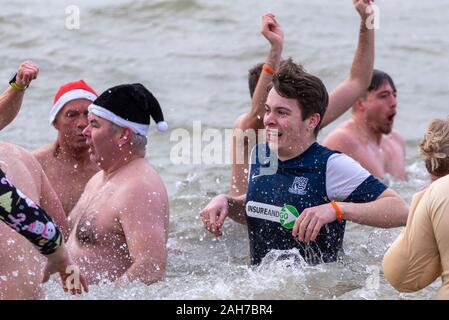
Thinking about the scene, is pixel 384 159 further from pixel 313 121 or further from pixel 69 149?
pixel 313 121

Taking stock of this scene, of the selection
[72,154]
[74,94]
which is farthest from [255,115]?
[72,154]

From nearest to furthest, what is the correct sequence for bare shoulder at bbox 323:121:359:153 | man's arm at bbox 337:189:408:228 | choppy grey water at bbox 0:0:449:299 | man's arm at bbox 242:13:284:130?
man's arm at bbox 337:189:408:228 < man's arm at bbox 242:13:284:130 < bare shoulder at bbox 323:121:359:153 < choppy grey water at bbox 0:0:449:299

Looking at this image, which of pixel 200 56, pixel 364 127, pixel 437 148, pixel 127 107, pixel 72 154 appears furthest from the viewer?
pixel 200 56

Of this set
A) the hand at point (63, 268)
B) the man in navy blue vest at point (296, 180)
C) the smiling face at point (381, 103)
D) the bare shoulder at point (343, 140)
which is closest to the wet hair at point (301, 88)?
the man in navy blue vest at point (296, 180)

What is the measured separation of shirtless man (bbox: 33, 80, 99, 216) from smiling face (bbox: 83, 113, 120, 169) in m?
1.18

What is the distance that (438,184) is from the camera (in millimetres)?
4359

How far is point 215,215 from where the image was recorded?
5641 mm

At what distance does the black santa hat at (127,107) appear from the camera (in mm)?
5938

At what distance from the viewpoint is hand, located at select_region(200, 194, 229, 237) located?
5574 millimetres

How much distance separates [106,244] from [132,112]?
2.60ft

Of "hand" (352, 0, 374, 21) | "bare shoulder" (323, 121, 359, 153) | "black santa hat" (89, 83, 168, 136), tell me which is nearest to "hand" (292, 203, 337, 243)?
"black santa hat" (89, 83, 168, 136)

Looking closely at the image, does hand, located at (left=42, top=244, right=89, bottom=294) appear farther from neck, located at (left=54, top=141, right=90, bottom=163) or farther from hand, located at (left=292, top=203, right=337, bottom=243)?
neck, located at (left=54, top=141, right=90, bottom=163)

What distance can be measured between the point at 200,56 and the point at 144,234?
312 inches
